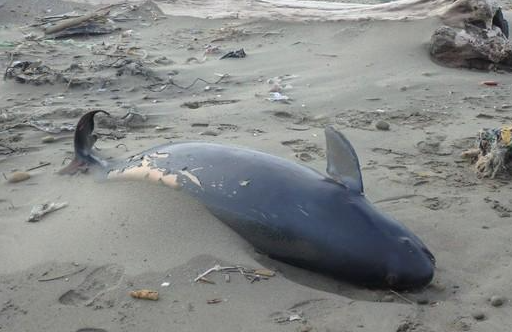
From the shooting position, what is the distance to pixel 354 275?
3.04 meters

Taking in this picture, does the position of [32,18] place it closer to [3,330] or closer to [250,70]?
[250,70]

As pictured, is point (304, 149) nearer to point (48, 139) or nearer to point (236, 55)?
point (48, 139)

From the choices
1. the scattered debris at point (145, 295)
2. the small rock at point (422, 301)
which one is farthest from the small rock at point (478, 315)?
the scattered debris at point (145, 295)

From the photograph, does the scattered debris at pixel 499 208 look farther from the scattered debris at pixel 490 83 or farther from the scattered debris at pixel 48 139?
the scattered debris at pixel 48 139

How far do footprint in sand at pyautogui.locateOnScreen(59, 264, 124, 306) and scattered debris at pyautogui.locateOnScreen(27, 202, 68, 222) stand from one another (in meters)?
0.76

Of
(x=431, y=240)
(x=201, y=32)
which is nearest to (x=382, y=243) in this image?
(x=431, y=240)

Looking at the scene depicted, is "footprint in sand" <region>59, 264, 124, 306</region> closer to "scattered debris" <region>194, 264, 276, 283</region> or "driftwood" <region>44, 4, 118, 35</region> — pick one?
"scattered debris" <region>194, 264, 276, 283</region>

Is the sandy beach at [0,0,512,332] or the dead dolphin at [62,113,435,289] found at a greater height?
the dead dolphin at [62,113,435,289]

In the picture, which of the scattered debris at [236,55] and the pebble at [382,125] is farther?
the scattered debris at [236,55]

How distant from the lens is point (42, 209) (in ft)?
13.0

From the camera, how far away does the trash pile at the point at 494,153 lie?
14.6ft

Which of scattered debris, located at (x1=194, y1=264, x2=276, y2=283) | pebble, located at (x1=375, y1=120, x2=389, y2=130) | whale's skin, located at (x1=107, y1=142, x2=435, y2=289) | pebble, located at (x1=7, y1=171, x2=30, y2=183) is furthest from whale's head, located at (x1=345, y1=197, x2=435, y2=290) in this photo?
pebble, located at (x1=375, y1=120, x2=389, y2=130)

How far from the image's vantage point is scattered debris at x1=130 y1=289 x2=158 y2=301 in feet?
10.1

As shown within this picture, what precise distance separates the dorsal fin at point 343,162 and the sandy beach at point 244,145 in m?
0.48
